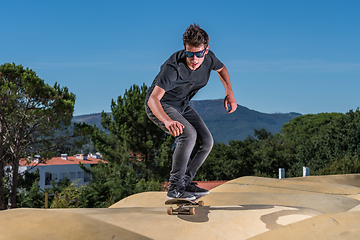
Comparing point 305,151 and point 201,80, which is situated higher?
point 201,80

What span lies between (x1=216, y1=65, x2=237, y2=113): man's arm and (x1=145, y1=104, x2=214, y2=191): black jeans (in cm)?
58

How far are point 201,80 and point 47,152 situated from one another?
2280cm

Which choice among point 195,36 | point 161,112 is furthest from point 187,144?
point 195,36

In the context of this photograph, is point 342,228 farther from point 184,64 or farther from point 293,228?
point 184,64

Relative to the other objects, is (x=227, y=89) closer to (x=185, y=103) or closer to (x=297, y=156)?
(x=185, y=103)

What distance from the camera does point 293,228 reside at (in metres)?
4.07

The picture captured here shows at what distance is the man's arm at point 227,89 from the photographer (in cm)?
561

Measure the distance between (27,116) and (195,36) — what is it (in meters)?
21.1

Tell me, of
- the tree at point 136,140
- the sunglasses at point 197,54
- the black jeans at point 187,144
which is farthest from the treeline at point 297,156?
the sunglasses at point 197,54

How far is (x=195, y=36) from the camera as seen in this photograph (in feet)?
15.8

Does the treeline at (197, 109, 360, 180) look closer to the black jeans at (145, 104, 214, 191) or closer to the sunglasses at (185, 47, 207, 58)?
the black jeans at (145, 104, 214, 191)

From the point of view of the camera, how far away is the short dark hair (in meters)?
4.82

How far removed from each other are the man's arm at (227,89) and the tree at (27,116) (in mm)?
20046

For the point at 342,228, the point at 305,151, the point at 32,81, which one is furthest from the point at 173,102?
the point at 305,151
